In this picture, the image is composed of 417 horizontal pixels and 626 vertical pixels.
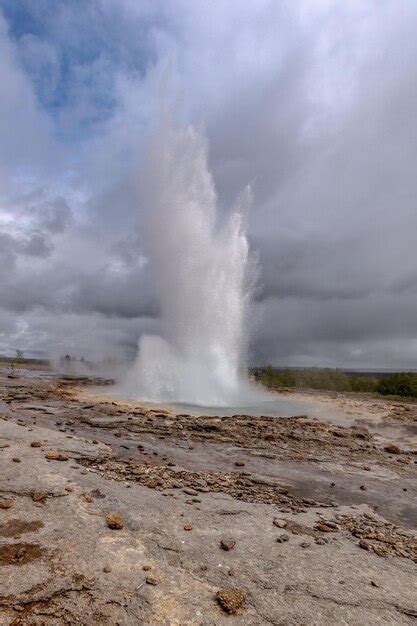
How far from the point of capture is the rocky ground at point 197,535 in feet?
13.3

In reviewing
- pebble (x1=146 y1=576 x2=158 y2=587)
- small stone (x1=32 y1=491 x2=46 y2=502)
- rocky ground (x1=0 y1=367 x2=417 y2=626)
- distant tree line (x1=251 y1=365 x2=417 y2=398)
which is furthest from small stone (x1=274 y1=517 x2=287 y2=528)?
distant tree line (x1=251 y1=365 x2=417 y2=398)

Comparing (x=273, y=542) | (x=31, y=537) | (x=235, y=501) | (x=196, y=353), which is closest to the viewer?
(x=31, y=537)

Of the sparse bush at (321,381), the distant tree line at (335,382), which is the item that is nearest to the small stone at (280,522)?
the distant tree line at (335,382)

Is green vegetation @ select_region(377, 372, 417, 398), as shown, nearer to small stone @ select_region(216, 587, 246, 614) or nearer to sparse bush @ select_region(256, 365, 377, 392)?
sparse bush @ select_region(256, 365, 377, 392)

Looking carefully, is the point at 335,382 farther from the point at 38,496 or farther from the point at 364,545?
the point at 38,496

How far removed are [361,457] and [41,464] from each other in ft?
27.1

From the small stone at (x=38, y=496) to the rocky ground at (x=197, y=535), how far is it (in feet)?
0.07

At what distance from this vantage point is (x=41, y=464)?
7.45 metres

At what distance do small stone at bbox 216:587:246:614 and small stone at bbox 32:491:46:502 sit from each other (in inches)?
119

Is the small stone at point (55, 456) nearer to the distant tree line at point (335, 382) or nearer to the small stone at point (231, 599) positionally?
the small stone at point (231, 599)

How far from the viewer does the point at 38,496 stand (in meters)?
6.01

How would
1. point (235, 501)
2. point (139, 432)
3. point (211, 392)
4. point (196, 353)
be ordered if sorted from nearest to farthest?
point (235, 501) → point (139, 432) → point (211, 392) → point (196, 353)

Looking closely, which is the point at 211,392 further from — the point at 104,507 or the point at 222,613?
the point at 222,613

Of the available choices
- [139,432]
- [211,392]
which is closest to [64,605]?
[139,432]
